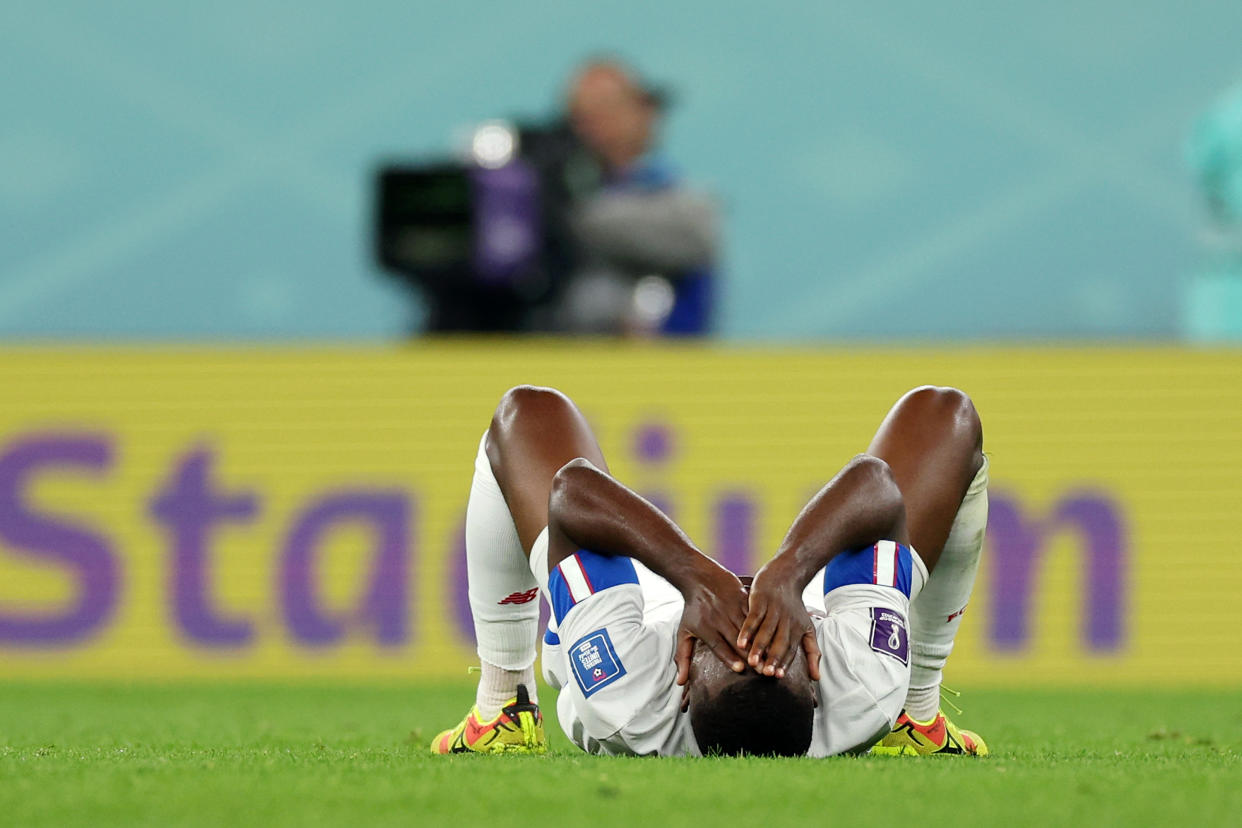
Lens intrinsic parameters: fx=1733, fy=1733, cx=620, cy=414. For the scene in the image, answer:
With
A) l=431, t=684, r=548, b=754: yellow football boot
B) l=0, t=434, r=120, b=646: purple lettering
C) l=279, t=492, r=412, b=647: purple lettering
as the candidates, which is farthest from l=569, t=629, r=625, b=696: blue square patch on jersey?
l=0, t=434, r=120, b=646: purple lettering

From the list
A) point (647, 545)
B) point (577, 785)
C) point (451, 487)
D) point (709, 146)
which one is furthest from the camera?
point (709, 146)

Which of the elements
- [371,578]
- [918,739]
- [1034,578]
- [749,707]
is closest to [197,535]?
[371,578]

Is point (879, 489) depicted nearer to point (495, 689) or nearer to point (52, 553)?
point (495, 689)

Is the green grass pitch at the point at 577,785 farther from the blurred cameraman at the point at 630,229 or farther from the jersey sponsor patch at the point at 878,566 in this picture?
the blurred cameraman at the point at 630,229

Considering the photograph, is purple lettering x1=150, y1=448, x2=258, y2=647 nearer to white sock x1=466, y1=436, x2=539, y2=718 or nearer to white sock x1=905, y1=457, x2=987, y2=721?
white sock x1=466, y1=436, x2=539, y2=718

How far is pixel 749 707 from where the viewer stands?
2.83m

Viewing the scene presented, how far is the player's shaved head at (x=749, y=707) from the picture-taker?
278 cm

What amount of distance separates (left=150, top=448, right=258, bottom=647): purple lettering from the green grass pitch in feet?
9.34

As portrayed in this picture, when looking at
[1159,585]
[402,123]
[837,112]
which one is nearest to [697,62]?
[837,112]

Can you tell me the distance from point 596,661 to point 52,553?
4840mm

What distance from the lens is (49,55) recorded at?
34.0ft

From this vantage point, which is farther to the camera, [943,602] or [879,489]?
[943,602]

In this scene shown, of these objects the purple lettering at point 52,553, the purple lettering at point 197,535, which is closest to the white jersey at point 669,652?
the purple lettering at point 197,535

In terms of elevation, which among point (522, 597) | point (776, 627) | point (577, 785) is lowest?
point (577, 785)
